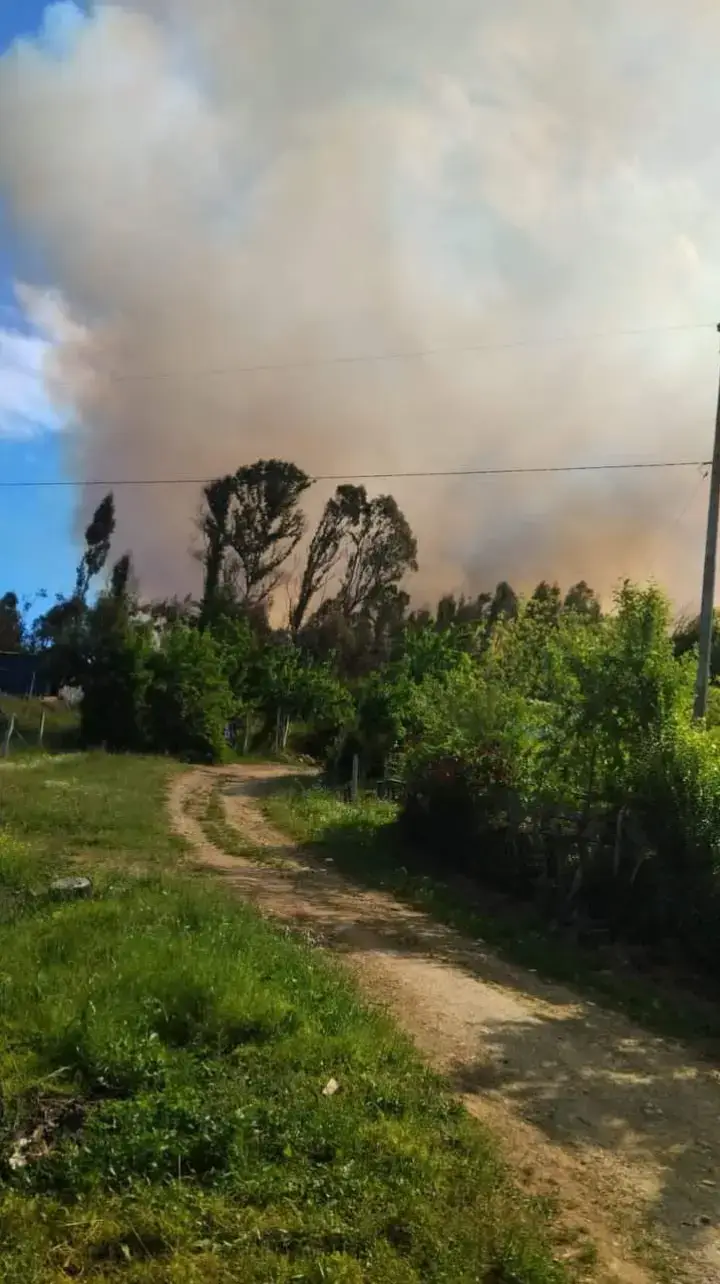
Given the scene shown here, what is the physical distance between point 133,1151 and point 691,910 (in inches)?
335

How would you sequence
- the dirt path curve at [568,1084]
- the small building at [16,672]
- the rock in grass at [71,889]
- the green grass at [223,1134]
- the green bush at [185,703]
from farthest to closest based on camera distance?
the small building at [16,672] < the green bush at [185,703] < the rock in grass at [71,889] < the dirt path curve at [568,1084] < the green grass at [223,1134]

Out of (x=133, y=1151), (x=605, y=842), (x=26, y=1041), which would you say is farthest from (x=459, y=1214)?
(x=605, y=842)

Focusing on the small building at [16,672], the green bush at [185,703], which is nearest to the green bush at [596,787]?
the green bush at [185,703]

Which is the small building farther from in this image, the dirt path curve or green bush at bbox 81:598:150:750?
the dirt path curve

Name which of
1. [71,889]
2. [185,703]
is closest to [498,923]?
[71,889]

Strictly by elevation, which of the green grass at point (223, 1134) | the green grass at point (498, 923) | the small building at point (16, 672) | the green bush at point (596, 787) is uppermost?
the small building at point (16, 672)

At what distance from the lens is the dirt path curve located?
4.94 metres

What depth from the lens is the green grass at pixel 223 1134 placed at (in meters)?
4.11

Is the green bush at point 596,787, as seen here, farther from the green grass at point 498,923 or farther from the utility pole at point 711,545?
the utility pole at point 711,545

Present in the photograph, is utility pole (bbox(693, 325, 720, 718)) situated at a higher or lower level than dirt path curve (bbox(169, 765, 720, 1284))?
higher

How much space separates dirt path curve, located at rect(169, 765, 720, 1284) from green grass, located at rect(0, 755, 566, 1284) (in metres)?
0.43

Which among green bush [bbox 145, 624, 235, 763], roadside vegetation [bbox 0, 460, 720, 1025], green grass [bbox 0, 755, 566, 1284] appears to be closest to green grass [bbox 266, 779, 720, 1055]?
roadside vegetation [bbox 0, 460, 720, 1025]

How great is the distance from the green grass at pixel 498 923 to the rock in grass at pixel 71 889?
480 cm

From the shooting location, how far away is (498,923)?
12977 mm
